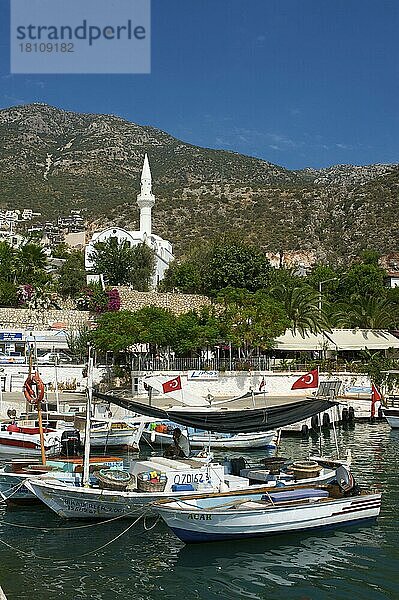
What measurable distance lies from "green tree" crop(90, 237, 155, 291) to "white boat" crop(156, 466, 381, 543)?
51342 mm

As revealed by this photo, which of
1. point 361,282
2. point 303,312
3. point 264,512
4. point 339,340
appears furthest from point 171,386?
point 361,282

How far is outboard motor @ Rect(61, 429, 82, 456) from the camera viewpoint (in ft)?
85.8

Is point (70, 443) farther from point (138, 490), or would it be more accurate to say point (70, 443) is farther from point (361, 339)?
point (361, 339)

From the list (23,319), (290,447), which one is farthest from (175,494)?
(23,319)

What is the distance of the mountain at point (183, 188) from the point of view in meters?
102

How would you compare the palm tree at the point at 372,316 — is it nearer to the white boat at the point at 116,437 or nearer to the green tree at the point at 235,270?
the green tree at the point at 235,270

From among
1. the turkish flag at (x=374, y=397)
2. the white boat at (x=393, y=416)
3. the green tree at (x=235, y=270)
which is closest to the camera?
the white boat at (x=393, y=416)

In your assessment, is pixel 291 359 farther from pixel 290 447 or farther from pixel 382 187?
pixel 382 187

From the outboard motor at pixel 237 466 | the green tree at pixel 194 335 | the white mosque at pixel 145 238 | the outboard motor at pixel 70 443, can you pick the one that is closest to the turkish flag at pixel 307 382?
the outboard motor at pixel 237 466

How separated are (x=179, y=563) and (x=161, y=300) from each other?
47.3 metres

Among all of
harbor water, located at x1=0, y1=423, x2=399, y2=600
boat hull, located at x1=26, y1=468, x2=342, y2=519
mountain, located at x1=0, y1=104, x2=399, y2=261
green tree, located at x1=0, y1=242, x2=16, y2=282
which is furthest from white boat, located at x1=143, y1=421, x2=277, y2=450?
mountain, located at x1=0, y1=104, x2=399, y2=261

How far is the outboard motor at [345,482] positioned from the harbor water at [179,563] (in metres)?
0.96

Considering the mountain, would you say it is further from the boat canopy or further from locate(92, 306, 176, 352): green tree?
the boat canopy

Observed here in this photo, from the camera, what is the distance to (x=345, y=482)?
1906 centimetres
